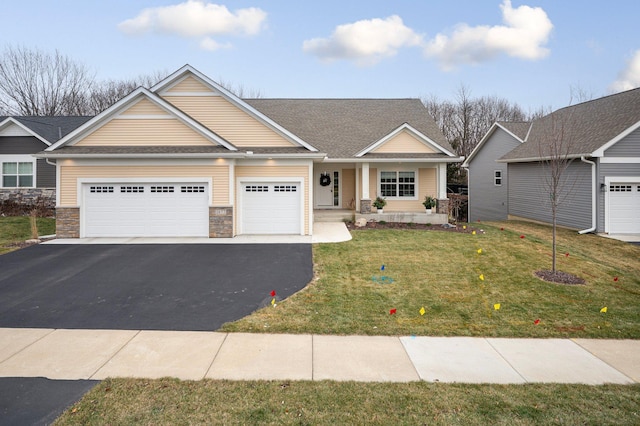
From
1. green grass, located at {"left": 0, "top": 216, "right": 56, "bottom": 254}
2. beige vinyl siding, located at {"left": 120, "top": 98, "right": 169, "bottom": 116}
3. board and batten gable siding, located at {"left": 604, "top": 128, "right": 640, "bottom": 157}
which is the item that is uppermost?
beige vinyl siding, located at {"left": 120, "top": 98, "right": 169, "bottom": 116}

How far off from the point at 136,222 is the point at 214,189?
3.19 m

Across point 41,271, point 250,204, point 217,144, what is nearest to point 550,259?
point 250,204

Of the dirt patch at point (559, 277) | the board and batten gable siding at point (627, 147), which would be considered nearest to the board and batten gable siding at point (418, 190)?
the board and batten gable siding at point (627, 147)

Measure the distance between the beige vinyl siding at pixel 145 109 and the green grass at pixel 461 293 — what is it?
8255 mm

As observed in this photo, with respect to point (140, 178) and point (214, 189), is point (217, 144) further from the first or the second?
point (140, 178)

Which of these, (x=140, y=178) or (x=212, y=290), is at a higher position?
(x=140, y=178)

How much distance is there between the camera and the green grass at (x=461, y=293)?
6.55m

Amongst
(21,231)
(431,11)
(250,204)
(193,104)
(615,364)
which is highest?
(431,11)

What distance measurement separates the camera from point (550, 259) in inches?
446

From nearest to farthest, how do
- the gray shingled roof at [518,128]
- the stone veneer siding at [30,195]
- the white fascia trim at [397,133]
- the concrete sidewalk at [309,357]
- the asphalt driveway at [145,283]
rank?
the concrete sidewalk at [309,357]
the asphalt driveway at [145,283]
the white fascia trim at [397,133]
the stone veneer siding at [30,195]
the gray shingled roof at [518,128]

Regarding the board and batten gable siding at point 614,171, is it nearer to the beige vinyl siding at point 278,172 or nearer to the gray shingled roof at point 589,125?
the gray shingled roof at point 589,125

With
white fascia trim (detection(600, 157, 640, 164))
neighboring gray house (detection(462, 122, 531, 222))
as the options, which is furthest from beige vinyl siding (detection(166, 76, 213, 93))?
neighboring gray house (detection(462, 122, 531, 222))

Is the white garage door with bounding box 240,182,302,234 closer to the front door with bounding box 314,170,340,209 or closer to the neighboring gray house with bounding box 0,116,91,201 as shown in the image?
the front door with bounding box 314,170,340,209

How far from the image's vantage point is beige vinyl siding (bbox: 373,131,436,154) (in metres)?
18.8
